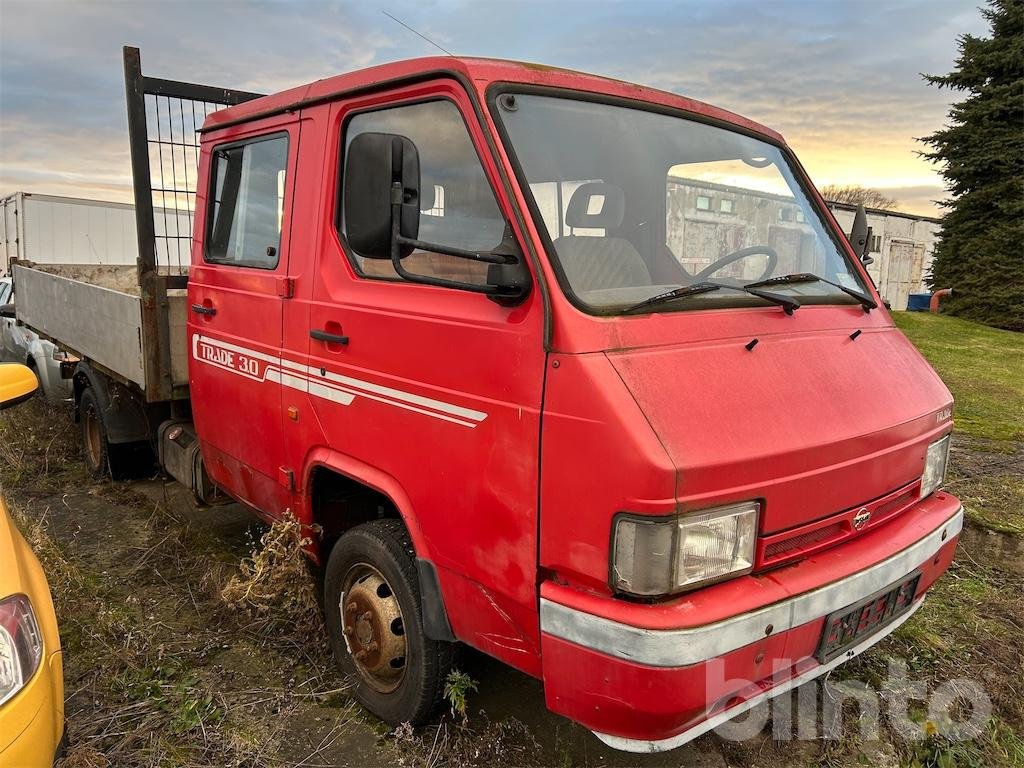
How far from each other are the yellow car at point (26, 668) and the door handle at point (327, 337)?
1218mm

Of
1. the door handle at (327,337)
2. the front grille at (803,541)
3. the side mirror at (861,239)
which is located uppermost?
the side mirror at (861,239)

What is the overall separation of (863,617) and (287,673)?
2.41 metres

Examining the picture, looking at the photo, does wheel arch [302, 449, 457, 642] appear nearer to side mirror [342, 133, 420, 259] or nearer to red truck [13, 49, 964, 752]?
red truck [13, 49, 964, 752]

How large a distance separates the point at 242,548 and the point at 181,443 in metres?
0.77

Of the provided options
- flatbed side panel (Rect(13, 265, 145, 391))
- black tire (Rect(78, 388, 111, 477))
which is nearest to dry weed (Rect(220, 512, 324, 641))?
flatbed side panel (Rect(13, 265, 145, 391))

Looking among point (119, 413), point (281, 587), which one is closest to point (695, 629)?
point (281, 587)

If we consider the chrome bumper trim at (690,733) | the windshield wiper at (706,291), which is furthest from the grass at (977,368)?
the chrome bumper trim at (690,733)

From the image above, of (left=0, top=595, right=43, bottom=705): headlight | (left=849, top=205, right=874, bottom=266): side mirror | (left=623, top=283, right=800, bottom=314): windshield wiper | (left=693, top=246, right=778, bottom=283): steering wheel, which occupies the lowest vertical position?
(left=0, top=595, right=43, bottom=705): headlight

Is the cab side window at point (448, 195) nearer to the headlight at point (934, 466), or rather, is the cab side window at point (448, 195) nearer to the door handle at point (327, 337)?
the door handle at point (327, 337)

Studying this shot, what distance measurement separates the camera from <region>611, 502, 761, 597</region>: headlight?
192 cm

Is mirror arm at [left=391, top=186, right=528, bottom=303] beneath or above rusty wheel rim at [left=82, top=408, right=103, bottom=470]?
above

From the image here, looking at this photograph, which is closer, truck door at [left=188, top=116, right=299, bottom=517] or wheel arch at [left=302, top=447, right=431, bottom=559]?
wheel arch at [left=302, top=447, right=431, bottom=559]

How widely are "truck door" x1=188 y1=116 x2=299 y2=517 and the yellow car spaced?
1.14 metres

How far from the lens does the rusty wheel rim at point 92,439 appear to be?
5934mm
